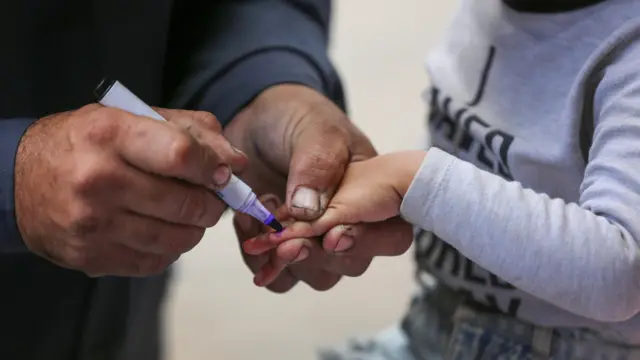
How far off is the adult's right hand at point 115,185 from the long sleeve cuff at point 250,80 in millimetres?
171

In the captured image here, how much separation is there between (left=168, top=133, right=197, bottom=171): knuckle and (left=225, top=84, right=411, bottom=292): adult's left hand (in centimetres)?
13

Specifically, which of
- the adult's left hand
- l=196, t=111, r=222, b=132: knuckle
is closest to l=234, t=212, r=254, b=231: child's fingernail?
the adult's left hand

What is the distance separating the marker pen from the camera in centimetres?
51

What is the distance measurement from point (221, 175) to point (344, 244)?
119 mm

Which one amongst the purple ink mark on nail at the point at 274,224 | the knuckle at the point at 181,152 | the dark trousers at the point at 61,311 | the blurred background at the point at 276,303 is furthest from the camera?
the blurred background at the point at 276,303

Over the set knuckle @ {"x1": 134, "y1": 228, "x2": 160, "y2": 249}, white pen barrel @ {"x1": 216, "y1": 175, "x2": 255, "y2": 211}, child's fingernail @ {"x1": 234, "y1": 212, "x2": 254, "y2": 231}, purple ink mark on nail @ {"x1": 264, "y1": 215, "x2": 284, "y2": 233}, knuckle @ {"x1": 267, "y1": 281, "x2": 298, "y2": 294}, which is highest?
white pen barrel @ {"x1": 216, "y1": 175, "x2": 255, "y2": 211}

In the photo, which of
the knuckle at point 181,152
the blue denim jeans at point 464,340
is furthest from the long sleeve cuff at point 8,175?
the blue denim jeans at point 464,340

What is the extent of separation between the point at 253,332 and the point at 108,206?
0.67 m

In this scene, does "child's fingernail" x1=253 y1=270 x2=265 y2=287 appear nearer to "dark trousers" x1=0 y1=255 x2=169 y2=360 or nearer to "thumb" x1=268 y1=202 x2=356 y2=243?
"thumb" x1=268 y1=202 x2=356 y2=243

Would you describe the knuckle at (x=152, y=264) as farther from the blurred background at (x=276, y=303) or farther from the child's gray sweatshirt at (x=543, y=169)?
the blurred background at (x=276, y=303)

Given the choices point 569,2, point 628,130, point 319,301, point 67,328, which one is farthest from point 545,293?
point 319,301

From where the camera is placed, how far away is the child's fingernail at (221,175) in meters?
0.50

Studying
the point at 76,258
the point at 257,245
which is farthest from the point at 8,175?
the point at 257,245

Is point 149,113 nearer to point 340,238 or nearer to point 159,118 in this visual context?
point 159,118
